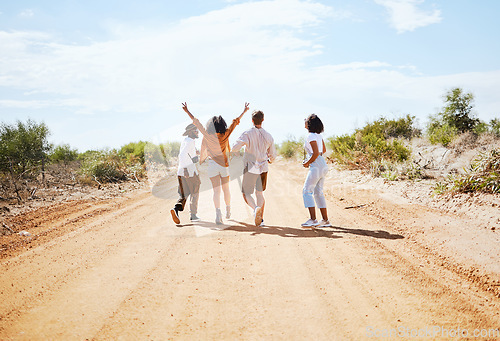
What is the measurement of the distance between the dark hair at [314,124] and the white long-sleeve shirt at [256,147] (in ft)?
2.70

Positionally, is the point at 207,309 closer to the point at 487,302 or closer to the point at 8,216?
the point at 487,302

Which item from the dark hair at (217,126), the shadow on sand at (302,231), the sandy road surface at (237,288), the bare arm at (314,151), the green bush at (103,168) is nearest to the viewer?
the sandy road surface at (237,288)

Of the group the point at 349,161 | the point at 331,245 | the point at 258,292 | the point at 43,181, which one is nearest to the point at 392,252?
the point at 331,245

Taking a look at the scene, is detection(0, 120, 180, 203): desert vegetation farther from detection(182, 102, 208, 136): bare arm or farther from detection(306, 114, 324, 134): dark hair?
detection(306, 114, 324, 134): dark hair

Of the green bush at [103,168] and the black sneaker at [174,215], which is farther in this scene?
the green bush at [103,168]

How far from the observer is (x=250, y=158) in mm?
6406

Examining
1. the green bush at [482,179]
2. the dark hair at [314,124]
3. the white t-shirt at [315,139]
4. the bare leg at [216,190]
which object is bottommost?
the green bush at [482,179]

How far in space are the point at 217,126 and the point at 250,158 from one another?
91 cm

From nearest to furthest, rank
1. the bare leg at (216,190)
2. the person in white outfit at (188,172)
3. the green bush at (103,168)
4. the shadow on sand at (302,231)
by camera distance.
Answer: the shadow on sand at (302,231), the person in white outfit at (188,172), the bare leg at (216,190), the green bush at (103,168)

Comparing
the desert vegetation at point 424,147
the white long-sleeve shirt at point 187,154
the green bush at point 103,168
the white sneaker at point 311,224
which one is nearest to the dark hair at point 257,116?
the white long-sleeve shirt at point 187,154

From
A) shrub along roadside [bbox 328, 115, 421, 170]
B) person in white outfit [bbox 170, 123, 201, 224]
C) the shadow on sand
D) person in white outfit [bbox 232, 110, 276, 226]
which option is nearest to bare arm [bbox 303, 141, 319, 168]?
person in white outfit [bbox 232, 110, 276, 226]

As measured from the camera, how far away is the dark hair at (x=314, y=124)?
6035 millimetres

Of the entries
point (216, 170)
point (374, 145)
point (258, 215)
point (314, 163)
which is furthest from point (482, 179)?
point (374, 145)

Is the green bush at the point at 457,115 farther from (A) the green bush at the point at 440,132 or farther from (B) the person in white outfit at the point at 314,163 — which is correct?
(B) the person in white outfit at the point at 314,163
